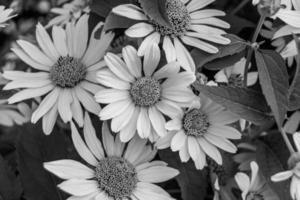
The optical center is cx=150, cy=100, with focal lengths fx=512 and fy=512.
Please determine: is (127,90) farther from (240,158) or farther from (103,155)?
(240,158)

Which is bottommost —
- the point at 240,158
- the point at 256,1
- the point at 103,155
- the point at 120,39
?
the point at 240,158

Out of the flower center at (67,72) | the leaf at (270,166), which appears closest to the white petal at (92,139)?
the flower center at (67,72)

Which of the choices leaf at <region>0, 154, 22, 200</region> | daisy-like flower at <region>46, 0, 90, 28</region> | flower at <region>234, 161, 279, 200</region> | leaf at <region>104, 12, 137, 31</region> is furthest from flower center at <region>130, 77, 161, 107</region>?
daisy-like flower at <region>46, 0, 90, 28</region>

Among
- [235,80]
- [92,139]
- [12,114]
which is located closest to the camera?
[92,139]

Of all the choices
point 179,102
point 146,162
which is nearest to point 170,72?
point 179,102

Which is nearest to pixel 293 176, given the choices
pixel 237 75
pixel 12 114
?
pixel 237 75

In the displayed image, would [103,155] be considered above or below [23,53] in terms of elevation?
below

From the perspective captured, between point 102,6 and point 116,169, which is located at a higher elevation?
point 102,6

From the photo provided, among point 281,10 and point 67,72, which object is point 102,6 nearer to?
point 67,72
